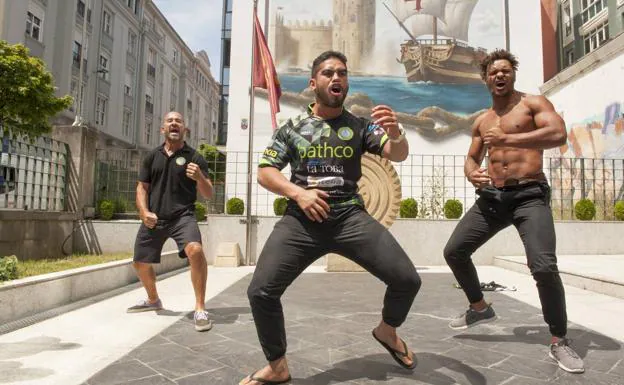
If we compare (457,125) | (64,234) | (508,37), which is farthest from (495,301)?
(508,37)

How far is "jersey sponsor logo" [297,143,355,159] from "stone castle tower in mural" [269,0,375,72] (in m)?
17.7

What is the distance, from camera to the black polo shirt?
4.49 metres

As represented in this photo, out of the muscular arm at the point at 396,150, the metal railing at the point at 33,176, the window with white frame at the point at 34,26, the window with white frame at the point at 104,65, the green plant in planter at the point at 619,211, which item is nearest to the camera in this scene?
the muscular arm at the point at 396,150

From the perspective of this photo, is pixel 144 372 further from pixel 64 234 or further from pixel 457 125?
pixel 457 125

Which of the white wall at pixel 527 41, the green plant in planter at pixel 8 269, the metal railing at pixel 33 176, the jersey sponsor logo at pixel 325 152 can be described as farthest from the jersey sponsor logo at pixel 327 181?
the white wall at pixel 527 41

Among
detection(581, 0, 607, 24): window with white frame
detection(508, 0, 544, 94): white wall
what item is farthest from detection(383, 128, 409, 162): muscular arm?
detection(581, 0, 607, 24): window with white frame

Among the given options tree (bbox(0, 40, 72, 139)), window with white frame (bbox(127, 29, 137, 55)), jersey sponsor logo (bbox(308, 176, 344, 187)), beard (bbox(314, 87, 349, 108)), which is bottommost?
jersey sponsor logo (bbox(308, 176, 344, 187))

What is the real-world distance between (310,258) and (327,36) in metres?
19.1

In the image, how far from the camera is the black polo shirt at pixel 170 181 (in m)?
4.49

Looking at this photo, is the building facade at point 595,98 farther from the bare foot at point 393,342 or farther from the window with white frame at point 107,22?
the window with white frame at point 107,22

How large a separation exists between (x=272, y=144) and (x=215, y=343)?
70.4 inches

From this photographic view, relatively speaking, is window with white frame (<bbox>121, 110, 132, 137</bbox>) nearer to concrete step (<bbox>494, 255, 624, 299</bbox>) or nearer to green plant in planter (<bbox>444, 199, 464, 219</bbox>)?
green plant in planter (<bbox>444, 199, 464, 219</bbox>)

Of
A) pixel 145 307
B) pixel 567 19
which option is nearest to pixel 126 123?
pixel 567 19

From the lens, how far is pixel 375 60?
20031 mm
